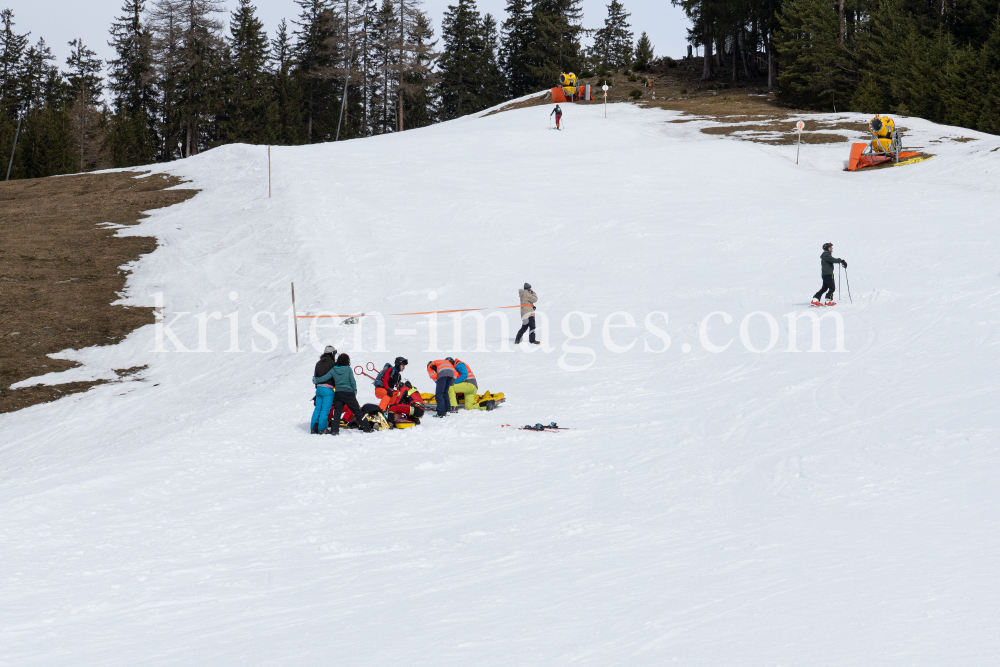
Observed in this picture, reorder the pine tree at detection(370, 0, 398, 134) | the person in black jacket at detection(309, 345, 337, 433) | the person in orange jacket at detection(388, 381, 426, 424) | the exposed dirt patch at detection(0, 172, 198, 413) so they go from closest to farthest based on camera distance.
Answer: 1. the person in black jacket at detection(309, 345, 337, 433)
2. the person in orange jacket at detection(388, 381, 426, 424)
3. the exposed dirt patch at detection(0, 172, 198, 413)
4. the pine tree at detection(370, 0, 398, 134)

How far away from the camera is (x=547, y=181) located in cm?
2936

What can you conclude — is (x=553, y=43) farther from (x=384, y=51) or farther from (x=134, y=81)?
(x=134, y=81)

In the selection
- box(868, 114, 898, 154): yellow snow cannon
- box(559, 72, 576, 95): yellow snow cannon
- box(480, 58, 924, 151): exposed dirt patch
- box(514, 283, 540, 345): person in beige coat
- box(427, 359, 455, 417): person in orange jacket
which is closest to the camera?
box(427, 359, 455, 417): person in orange jacket

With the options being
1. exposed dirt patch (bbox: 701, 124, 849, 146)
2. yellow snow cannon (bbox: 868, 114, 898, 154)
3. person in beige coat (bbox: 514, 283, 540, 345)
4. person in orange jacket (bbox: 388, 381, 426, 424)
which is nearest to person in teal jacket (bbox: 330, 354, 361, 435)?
person in orange jacket (bbox: 388, 381, 426, 424)

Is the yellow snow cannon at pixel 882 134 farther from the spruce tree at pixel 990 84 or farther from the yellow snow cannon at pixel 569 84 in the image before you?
the yellow snow cannon at pixel 569 84

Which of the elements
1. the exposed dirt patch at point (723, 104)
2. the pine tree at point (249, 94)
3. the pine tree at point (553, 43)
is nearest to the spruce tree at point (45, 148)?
the pine tree at point (249, 94)

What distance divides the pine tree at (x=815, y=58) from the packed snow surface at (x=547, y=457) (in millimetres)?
21638

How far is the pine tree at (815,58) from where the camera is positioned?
45.3 metres

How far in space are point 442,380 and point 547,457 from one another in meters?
2.75

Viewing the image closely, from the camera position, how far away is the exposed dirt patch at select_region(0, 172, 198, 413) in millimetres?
17203

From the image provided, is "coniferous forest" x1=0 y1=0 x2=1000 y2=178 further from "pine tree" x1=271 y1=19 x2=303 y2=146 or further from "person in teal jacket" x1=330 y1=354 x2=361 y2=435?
"person in teal jacket" x1=330 y1=354 x2=361 y2=435

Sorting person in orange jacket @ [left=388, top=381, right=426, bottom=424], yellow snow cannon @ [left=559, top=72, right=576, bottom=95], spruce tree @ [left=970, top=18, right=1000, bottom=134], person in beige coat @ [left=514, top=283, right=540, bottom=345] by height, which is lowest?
person in orange jacket @ [left=388, top=381, right=426, bottom=424]

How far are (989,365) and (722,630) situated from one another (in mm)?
8967

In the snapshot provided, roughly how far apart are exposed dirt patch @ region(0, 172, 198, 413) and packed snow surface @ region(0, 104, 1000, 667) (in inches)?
31.6
